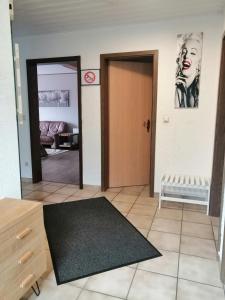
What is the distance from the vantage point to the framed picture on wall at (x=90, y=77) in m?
3.51

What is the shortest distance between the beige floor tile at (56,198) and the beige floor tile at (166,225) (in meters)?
1.37

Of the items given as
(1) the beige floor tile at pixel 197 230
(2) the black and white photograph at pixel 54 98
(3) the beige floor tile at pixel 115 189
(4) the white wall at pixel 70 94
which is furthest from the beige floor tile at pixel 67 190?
(2) the black and white photograph at pixel 54 98

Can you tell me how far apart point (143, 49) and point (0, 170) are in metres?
2.41

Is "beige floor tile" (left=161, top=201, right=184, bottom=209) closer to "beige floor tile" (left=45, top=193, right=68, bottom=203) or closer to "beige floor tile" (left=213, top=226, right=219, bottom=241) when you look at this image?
"beige floor tile" (left=213, top=226, right=219, bottom=241)

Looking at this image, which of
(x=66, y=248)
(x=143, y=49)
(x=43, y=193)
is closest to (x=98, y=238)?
(x=66, y=248)

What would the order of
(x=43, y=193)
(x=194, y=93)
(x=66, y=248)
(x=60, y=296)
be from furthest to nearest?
(x=43, y=193)
(x=194, y=93)
(x=66, y=248)
(x=60, y=296)

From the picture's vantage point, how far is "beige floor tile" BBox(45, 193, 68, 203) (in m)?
3.43

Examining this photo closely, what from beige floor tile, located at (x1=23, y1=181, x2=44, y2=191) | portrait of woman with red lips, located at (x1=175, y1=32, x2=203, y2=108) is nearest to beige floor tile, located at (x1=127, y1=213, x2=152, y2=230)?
portrait of woman with red lips, located at (x1=175, y1=32, x2=203, y2=108)

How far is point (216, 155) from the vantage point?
2869 mm

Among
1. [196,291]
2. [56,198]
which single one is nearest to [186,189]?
[196,291]

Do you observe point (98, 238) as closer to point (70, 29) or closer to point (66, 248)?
point (66, 248)

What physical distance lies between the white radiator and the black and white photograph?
222 inches

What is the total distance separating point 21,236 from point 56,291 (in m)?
0.56

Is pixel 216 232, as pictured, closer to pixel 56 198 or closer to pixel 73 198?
pixel 73 198
